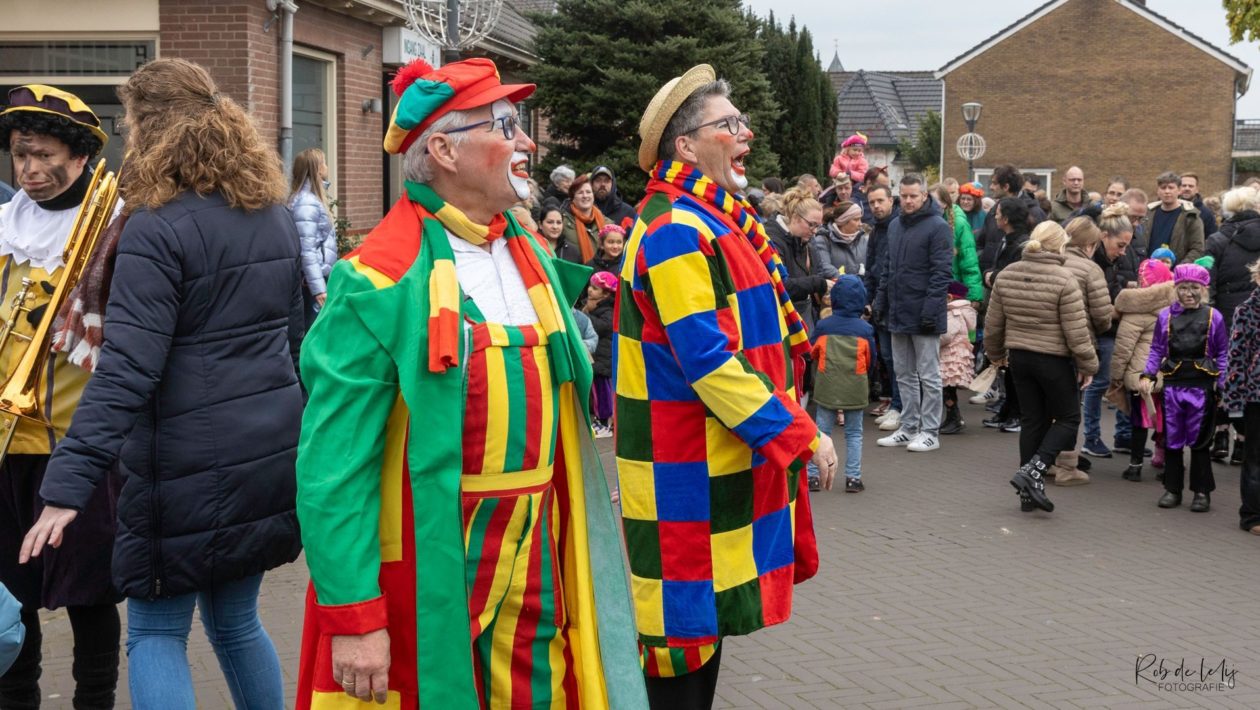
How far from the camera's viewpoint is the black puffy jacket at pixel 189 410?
3410mm

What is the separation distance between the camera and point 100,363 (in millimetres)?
3412

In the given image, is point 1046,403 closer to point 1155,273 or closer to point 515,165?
point 1155,273

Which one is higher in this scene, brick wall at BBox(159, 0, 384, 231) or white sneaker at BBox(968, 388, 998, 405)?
brick wall at BBox(159, 0, 384, 231)

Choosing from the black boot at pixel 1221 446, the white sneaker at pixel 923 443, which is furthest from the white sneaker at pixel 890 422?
the black boot at pixel 1221 446

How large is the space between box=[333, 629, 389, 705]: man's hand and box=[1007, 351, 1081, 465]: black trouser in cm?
635

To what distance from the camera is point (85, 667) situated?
4.29 m

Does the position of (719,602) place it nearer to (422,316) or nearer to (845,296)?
(422,316)

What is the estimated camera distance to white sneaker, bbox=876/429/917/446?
1090cm

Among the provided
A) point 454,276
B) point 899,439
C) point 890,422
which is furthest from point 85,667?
point 890,422

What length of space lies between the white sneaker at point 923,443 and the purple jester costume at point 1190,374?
2.27 meters

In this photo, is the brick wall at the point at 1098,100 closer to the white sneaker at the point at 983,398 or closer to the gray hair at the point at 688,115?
the white sneaker at the point at 983,398

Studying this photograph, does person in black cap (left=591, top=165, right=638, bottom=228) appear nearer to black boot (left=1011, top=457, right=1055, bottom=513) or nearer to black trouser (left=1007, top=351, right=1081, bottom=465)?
black trouser (left=1007, top=351, right=1081, bottom=465)

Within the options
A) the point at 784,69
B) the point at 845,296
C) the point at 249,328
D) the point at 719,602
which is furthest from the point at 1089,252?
the point at 784,69

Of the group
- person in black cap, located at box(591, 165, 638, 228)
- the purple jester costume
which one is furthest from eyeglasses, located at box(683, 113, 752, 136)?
person in black cap, located at box(591, 165, 638, 228)
